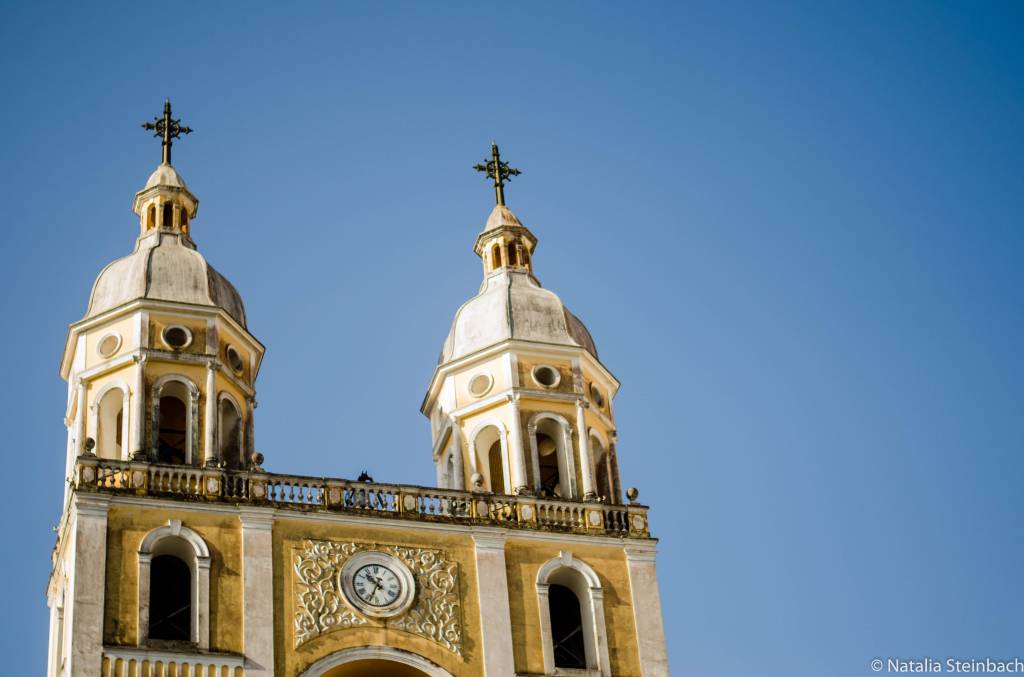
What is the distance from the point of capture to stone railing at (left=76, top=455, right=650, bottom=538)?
114 feet

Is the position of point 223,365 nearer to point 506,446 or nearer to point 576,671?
point 506,446

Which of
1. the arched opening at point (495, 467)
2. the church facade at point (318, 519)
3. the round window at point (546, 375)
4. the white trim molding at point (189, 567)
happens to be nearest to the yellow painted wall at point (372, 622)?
the church facade at point (318, 519)

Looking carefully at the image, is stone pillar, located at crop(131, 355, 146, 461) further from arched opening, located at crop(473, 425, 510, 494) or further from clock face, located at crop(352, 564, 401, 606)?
arched opening, located at crop(473, 425, 510, 494)

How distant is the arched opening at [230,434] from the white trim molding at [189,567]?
3.51 metres

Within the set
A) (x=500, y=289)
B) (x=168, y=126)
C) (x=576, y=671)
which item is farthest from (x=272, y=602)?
(x=168, y=126)

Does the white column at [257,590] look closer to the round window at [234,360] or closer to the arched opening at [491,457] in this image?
the round window at [234,360]

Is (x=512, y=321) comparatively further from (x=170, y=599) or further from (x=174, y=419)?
(x=170, y=599)

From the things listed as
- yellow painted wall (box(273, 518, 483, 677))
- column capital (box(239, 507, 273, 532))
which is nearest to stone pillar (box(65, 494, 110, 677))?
column capital (box(239, 507, 273, 532))

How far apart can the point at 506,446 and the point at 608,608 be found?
14.0 ft

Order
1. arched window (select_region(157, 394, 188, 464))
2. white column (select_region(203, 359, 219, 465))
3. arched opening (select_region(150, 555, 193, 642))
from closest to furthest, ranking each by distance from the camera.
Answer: arched opening (select_region(150, 555, 193, 642))
white column (select_region(203, 359, 219, 465))
arched window (select_region(157, 394, 188, 464))

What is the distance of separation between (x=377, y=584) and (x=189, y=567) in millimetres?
3302

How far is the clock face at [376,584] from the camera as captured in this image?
3494 centimetres

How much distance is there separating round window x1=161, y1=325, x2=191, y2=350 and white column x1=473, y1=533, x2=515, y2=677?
6.71m

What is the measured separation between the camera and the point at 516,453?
3841 centimetres
